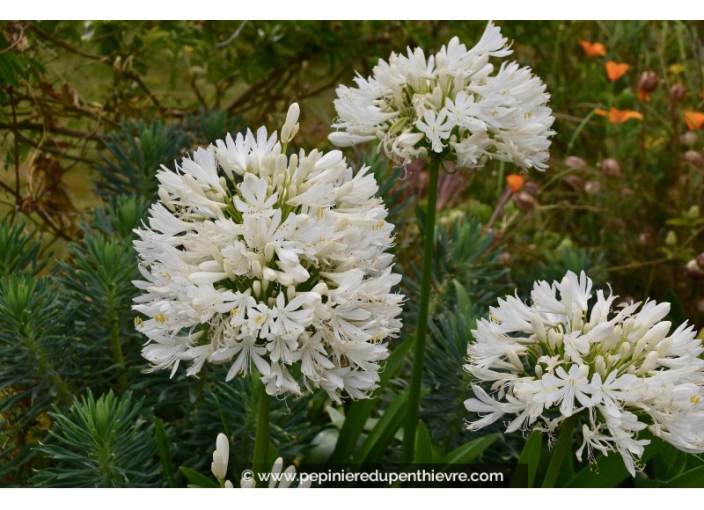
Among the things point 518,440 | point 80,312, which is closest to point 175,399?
point 80,312

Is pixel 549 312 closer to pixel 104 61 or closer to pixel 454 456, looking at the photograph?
pixel 454 456

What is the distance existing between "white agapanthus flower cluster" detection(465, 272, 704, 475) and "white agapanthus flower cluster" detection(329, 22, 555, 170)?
0.96 feet

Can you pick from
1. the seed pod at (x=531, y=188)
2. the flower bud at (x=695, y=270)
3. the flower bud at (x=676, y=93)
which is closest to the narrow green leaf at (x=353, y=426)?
the flower bud at (x=695, y=270)

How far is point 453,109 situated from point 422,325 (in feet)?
1.00

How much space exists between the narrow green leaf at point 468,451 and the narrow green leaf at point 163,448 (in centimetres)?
40

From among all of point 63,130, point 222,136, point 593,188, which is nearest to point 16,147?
point 63,130

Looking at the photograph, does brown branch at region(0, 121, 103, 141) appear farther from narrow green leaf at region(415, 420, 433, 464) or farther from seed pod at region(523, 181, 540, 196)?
narrow green leaf at region(415, 420, 433, 464)

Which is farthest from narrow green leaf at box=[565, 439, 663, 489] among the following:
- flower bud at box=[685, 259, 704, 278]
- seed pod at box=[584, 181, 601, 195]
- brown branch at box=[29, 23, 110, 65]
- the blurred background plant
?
brown branch at box=[29, 23, 110, 65]

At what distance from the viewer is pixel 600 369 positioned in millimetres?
926

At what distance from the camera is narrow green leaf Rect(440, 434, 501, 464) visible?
127 cm

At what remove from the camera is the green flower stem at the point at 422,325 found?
3.94 feet

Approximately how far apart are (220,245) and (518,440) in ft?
2.39

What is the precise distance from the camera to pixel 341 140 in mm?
1293

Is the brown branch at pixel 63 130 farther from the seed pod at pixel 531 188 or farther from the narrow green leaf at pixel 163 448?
the narrow green leaf at pixel 163 448
